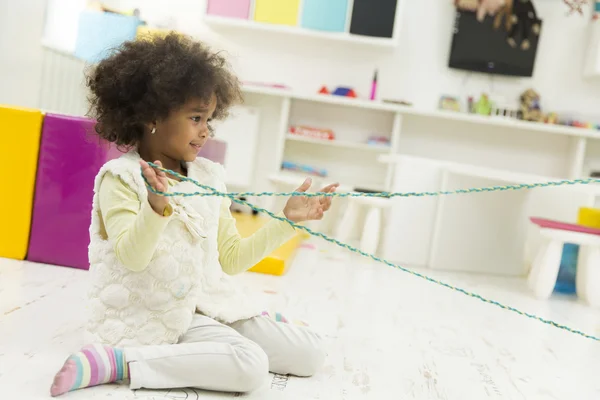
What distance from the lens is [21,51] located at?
9.06 ft

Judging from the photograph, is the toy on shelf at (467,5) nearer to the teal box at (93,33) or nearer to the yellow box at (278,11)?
the yellow box at (278,11)

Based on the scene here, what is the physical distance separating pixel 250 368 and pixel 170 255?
22 cm

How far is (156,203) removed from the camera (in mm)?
963

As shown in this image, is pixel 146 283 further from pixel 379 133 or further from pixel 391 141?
pixel 379 133

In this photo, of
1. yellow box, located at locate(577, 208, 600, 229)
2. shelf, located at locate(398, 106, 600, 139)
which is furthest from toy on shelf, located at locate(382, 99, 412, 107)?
yellow box, located at locate(577, 208, 600, 229)

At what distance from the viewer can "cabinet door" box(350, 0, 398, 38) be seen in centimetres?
374

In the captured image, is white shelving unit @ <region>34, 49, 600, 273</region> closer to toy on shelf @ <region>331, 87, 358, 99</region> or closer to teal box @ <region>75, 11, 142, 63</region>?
toy on shelf @ <region>331, 87, 358, 99</region>

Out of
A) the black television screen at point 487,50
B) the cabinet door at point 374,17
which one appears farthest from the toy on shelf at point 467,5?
the cabinet door at point 374,17

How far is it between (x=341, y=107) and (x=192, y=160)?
2.93m

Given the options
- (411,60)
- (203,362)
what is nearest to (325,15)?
(411,60)

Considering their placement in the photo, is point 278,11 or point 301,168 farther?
point 301,168

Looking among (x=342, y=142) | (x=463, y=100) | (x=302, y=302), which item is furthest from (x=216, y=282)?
(x=463, y=100)

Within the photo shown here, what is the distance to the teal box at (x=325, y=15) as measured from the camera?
3.76 meters

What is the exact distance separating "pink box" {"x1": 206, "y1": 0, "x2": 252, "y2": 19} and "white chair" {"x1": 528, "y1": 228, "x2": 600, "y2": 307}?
80.8 inches
